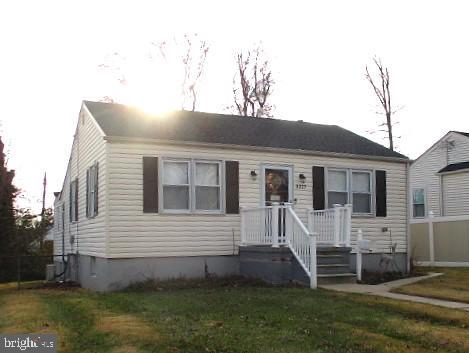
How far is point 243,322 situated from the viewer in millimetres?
8609

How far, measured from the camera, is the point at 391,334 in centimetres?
781

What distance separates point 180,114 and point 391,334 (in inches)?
434

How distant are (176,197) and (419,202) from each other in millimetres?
14734

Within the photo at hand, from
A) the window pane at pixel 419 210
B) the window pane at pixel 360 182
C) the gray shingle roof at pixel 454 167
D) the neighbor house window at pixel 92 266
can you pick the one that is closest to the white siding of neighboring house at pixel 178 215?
the window pane at pixel 360 182

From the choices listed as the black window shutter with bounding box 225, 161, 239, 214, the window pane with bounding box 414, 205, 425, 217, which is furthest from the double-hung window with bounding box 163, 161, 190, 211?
the window pane with bounding box 414, 205, 425, 217

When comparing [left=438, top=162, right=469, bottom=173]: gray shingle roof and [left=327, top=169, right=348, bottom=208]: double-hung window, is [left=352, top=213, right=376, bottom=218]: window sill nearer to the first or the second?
[left=327, top=169, right=348, bottom=208]: double-hung window

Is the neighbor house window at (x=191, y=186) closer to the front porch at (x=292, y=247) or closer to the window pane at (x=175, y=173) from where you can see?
the window pane at (x=175, y=173)

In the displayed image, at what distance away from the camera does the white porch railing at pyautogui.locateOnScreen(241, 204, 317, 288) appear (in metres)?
12.9

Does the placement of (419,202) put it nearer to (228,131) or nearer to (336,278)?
(228,131)

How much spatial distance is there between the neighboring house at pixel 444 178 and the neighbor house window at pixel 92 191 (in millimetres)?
13121

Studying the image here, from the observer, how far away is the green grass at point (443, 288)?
1134 centimetres

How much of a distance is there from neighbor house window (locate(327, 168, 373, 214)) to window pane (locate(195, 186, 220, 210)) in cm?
331

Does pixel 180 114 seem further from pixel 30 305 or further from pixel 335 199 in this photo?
pixel 30 305

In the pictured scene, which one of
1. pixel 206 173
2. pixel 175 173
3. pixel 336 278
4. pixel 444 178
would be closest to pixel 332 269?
pixel 336 278
